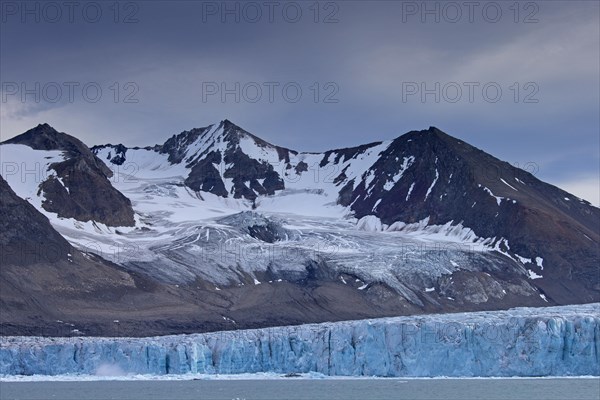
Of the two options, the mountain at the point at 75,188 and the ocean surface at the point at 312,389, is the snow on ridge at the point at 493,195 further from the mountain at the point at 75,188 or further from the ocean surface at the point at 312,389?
the ocean surface at the point at 312,389

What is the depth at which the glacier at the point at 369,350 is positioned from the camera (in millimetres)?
85312

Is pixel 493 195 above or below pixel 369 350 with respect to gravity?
above

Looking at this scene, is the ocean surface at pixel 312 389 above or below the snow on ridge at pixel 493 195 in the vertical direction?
below

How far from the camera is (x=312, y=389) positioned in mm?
82000

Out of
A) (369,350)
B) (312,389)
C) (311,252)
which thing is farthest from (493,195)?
(312,389)

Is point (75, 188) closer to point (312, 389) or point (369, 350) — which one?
point (369, 350)

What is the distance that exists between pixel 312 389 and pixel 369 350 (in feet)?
28.5

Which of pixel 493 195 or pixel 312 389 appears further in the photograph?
pixel 493 195

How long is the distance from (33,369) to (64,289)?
1769 inches

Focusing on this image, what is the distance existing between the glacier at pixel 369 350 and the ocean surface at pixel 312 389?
112 centimetres

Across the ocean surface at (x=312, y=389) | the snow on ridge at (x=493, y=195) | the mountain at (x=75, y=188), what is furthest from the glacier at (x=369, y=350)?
the snow on ridge at (x=493, y=195)

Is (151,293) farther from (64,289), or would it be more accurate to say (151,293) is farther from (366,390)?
(366,390)

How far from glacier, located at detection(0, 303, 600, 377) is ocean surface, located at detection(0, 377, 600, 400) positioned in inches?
44.1

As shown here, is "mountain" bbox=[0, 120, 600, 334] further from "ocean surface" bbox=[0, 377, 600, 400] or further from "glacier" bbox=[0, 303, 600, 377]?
"ocean surface" bbox=[0, 377, 600, 400]
